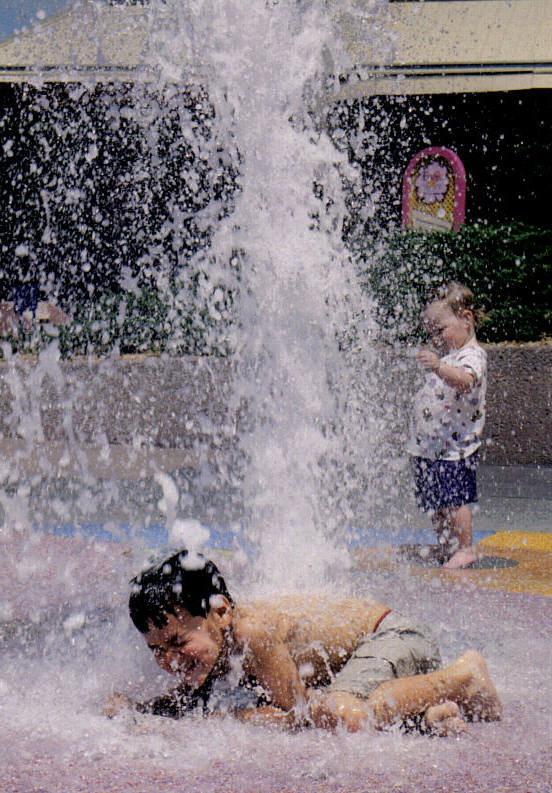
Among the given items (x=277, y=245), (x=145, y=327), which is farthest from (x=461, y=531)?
(x=145, y=327)

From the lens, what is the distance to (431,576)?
4.95 meters

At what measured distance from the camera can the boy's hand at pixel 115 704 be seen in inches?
117

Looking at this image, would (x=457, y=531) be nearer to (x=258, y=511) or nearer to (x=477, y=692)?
(x=258, y=511)

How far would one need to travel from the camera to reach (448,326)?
17.6 ft

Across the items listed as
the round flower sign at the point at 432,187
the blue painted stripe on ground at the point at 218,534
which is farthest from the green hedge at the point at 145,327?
the round flower sign at the point at 432,187

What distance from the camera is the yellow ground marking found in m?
4.79

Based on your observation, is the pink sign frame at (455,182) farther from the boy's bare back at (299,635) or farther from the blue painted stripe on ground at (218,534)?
the boy's bare back at (299,635)

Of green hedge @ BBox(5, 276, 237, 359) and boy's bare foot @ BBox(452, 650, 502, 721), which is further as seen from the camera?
green hedge @ BBox(5, 276, 237, 359)

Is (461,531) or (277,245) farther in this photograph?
(461,531)

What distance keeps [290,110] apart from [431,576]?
2.61 m

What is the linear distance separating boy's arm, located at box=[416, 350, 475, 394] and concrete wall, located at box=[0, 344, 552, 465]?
4.20 metres

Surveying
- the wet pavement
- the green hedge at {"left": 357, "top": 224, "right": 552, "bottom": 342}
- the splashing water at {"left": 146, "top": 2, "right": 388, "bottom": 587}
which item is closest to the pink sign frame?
the green hedge at {"left": 357, "top": 224, "right": 552, "bottom": 342}

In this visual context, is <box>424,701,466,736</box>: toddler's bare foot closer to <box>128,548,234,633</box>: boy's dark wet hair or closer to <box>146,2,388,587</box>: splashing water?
<box>128,548,234,633</box>: boy's dark wet hair

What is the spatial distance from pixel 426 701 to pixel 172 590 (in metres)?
0.82
